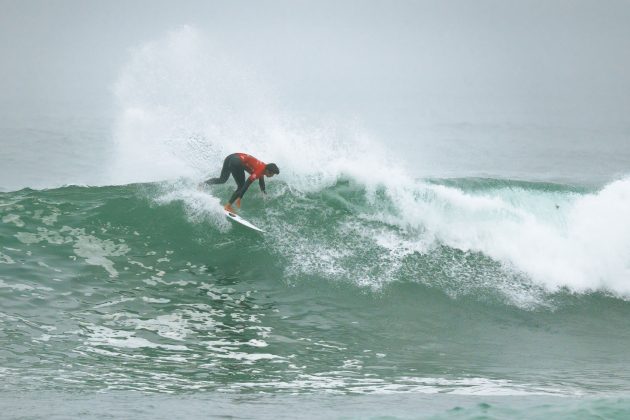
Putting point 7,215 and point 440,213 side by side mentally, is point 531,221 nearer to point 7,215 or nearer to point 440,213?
point 440,213

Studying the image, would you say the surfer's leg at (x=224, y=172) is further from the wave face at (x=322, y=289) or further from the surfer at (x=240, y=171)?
the wave face at (x=322, y=289)

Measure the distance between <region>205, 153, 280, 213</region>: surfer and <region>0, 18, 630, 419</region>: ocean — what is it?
→ 52cm

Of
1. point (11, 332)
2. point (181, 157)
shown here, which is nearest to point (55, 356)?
point (11, 332)

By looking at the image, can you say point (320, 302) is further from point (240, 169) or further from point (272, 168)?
point (240, 169)

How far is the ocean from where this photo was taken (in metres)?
8.27

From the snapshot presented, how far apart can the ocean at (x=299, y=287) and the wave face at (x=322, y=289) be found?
4 centimetres

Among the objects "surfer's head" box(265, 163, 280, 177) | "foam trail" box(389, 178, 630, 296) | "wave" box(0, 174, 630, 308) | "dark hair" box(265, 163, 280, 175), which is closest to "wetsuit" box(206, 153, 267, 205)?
"surfer's head" box(265, 163, 280, 177)

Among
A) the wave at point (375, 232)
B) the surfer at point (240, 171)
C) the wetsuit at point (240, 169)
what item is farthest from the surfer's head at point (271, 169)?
the wave at point (375, 232)

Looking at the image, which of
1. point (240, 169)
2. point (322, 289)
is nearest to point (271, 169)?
point (240, 169)

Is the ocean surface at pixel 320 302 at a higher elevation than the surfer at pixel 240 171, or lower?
lower

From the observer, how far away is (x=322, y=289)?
41.5 feet

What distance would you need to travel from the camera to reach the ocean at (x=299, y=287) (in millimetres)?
8273

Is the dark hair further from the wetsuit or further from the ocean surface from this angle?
the ocean surface

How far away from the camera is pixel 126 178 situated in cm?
1878
